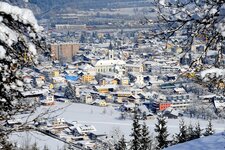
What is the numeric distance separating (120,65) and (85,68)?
6.92ft

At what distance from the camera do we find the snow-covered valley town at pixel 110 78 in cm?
151

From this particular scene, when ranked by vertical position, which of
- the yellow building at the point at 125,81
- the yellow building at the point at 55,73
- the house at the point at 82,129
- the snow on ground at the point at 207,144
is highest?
the snow on ground at the point at 207,144

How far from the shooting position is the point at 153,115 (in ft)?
56.1

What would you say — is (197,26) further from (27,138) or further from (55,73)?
(55,73)

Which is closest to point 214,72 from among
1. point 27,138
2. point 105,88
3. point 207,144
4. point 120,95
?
point 207,144

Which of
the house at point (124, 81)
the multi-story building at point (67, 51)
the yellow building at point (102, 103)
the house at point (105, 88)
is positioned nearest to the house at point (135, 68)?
the house at point (124, 81)

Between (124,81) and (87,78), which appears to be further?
(87,78)

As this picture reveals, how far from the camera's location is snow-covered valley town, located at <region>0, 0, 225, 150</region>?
1510 mm

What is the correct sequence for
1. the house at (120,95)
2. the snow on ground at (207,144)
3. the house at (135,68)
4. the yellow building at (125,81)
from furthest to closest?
the house at (135,68)
the yellow building at (125,81)
the house at (120,95)
the snow on ground at (207,144)

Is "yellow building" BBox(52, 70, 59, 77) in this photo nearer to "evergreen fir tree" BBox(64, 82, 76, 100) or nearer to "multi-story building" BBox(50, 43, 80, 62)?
"evergreen fir tree" BBox(64, 82, 76, 100)

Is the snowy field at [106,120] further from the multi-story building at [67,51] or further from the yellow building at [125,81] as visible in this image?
the multi-story building at [67,51]

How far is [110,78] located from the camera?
2689 centimetres

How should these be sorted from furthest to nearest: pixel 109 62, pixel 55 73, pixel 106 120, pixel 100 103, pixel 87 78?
pixel 109 62
pixel 87 78
pixel 55 73
pixel 100 103
pixel 106 120

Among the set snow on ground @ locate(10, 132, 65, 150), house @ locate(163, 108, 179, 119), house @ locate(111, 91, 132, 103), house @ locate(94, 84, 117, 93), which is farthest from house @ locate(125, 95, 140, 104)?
snow on ground @ locate(10, 132, 65, 150)
